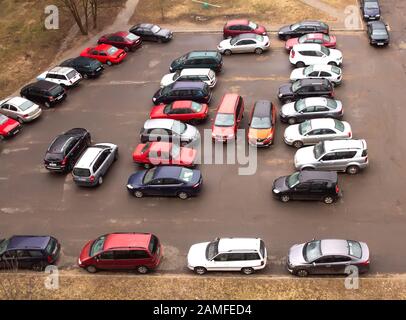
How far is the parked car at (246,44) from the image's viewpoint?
3847cm

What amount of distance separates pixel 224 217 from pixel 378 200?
7442mm

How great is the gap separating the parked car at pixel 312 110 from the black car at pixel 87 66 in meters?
14.9

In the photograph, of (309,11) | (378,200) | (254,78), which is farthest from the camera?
(309,11)

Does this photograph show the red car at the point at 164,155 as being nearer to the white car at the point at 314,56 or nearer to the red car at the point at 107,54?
the white car at the point at 314,56

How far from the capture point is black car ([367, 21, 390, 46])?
37.7 m

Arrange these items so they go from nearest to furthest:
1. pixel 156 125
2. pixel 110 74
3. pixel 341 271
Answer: pixel 341 271 → pixel 156 125 → pixel 110 74

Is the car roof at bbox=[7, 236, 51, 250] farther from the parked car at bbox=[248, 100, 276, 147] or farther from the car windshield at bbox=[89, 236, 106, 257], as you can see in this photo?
the parked car at bbox=[248, 100, 276, 147]

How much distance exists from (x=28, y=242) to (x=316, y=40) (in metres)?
24.7

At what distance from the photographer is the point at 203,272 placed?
22.3 m

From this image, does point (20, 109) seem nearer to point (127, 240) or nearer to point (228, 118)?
point (228, 118)

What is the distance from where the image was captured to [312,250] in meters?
21.6

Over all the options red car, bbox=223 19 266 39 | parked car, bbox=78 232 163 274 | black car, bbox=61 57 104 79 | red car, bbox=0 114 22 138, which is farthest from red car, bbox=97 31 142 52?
parked car, bbox=78 232 163 274
